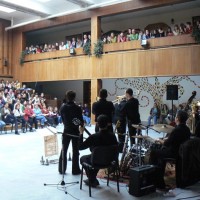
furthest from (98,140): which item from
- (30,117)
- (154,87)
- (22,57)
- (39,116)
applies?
(22,57)

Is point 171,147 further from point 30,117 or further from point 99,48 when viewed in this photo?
point 99,48

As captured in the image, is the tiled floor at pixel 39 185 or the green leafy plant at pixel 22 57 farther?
the green leafy plant at pixel 22 57

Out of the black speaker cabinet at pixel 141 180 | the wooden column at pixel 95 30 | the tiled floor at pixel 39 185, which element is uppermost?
the wooden column at pixel 95 30

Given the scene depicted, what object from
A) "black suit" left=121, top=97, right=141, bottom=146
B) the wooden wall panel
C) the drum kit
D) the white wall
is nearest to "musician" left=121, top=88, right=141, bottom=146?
"black suit" left=121, top=97, right=141, bottom=146

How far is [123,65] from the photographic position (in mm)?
13445

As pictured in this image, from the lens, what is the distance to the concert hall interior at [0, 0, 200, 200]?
4469 mm

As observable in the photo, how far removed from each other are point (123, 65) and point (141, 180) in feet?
31.9

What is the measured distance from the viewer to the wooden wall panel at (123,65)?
11.8m

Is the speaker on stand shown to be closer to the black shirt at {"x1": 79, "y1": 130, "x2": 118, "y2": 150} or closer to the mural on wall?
the mural on wall

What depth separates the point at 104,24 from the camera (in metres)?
17.3

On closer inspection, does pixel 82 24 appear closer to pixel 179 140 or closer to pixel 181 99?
pixel 181 99

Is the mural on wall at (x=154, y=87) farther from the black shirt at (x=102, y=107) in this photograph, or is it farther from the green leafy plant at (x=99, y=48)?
the black shirt at (x=102, y=107)

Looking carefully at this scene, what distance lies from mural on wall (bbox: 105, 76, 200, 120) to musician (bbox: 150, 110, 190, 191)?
9967mm

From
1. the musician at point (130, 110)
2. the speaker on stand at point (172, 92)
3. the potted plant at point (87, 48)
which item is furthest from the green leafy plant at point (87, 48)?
the musician at point (130, 110)
